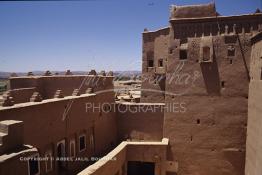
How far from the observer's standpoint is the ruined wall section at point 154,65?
783 inches

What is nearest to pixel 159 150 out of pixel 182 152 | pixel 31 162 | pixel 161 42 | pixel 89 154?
pixel 182 152

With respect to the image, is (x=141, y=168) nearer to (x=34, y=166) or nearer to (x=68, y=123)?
(x=68, y=123)

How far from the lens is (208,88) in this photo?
15.2 metres

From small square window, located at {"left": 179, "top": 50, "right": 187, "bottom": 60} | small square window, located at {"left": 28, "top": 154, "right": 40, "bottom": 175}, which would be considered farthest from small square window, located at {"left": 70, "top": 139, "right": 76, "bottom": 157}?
small square window, located at {"left": 179, "top": 50, "right": 187, "bottom": 60}

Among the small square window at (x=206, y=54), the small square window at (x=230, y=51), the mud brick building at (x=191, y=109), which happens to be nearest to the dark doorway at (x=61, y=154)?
the mud brick building at (x=191, y=109)

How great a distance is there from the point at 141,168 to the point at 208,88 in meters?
7.35

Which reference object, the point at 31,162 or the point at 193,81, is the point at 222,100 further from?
the point at 31,162

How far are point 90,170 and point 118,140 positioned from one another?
740cm

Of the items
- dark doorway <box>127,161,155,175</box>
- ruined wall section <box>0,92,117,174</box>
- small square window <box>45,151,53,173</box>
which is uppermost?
ruined wall section <box>0,92,117,174</box>

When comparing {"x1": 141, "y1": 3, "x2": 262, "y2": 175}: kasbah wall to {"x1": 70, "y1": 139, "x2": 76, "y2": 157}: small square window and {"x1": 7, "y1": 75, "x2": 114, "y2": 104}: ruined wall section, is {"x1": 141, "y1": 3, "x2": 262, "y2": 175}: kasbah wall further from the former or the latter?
{"x1": 70, "y1": 139, "x2": 76, "y2": 157}: small square window

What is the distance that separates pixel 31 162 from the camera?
9.97 metres

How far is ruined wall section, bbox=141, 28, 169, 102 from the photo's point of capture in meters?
→ 19.9

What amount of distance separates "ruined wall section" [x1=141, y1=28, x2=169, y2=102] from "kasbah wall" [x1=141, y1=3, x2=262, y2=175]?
161 inches

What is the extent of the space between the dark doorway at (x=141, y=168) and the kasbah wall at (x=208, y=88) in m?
2.48
